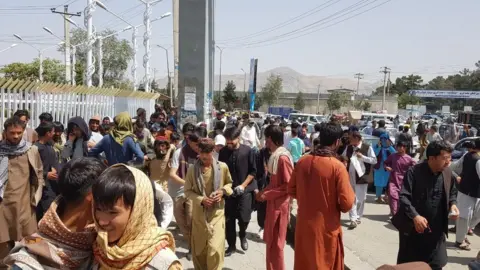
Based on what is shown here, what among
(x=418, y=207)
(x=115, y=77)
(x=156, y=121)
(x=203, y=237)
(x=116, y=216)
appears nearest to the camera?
(x=116, y=216)

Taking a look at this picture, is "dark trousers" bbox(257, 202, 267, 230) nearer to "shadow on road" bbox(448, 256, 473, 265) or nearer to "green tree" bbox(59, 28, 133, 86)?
"shadow on road" bbox(448, 256, 473, 265)

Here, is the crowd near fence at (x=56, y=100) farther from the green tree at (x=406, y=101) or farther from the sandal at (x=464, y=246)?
the green tree at (x=406, y=101)

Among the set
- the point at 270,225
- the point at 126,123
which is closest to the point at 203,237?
the point at 270,225

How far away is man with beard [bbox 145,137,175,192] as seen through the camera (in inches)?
227

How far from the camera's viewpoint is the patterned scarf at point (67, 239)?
5.80 ft

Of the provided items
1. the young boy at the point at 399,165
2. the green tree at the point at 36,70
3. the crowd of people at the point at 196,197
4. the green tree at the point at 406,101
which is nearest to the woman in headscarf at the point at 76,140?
the crowd of people at the point at 196,197

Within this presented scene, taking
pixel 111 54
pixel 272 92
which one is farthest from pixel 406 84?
pixel 111 54

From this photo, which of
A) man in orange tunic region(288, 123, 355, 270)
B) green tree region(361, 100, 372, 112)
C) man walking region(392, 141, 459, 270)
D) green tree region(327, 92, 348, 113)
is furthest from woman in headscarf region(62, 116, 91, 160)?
green tree region(361, 100, 372, 112)

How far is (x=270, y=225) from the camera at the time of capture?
15.3 ft

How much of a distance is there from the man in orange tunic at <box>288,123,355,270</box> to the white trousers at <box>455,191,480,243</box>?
129 inches

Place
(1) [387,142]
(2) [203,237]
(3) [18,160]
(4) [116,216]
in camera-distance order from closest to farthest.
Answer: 1. (4) [116,216]
2. (3) [18,160]
3. (2) [203,237]
4. (1) [387,142]

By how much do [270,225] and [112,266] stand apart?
3075 millimetres

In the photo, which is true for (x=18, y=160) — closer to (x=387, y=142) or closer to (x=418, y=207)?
(x=418, y=207)

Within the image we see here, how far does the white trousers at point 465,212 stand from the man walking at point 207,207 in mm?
3662
